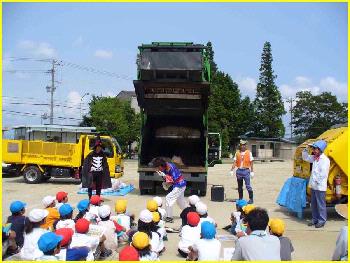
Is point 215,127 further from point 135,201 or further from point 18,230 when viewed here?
point 18,230

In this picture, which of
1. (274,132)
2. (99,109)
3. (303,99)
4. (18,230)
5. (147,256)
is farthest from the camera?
(303,99)

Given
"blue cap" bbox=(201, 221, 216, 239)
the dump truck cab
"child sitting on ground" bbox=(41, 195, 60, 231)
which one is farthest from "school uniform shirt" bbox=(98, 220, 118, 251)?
the dump truck cab

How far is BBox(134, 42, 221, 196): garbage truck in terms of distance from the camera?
1147 cm

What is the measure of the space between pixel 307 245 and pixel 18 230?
14.5ft

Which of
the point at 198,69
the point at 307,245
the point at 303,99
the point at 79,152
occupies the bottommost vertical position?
the point at 307,245

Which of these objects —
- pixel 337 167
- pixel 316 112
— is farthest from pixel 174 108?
pixel 316 112

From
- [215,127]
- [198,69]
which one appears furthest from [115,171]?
[215,127]

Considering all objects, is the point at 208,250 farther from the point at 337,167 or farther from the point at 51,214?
the point at 337,167

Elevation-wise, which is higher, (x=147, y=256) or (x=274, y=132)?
(x=274, y=132)

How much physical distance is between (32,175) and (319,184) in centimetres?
1176

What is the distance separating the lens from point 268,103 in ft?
173

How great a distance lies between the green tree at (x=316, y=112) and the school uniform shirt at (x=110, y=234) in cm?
5284

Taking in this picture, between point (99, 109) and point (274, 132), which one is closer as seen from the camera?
point (99, 109)

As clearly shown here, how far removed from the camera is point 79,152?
1617cm
